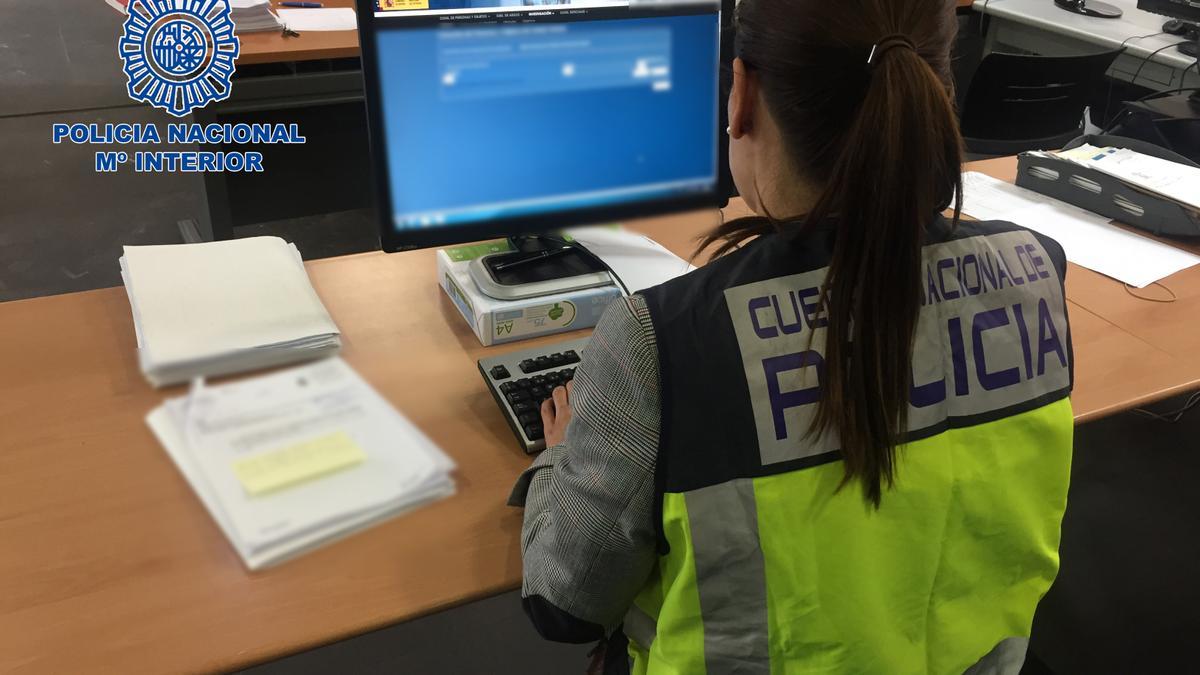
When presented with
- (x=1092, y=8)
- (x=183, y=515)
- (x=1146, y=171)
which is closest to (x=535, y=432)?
(x=183, y=515)

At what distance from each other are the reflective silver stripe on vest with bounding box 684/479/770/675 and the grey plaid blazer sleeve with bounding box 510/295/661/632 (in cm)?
5

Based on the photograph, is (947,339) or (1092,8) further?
(1092,8)

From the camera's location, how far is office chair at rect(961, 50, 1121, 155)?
2.46 meters

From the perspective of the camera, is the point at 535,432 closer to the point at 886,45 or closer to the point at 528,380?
the point at 528,380

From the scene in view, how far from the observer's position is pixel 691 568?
2.49 ft

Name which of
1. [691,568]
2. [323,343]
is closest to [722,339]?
[691,568]

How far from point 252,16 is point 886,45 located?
2109mm

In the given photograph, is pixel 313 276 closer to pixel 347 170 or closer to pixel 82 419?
pixel 82 419

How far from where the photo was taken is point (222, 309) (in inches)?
46.7

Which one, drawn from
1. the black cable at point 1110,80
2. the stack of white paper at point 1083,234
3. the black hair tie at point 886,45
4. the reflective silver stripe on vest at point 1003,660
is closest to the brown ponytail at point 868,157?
the black hair tie at point 886,45

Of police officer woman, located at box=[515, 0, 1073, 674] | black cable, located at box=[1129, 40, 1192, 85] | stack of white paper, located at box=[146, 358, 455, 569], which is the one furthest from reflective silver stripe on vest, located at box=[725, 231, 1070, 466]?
black cable, located at box=[1129, 40, 1192, 85]

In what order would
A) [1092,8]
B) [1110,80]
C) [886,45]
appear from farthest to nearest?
1. [1092,8]
2. [1110,80]
3. [886,45]

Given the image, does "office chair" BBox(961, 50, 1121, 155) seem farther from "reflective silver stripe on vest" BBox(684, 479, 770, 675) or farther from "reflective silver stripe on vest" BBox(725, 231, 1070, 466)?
"reflective silver stripe on vest" BBox(684, 479, 770, 675)

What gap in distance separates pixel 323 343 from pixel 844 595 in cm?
71
